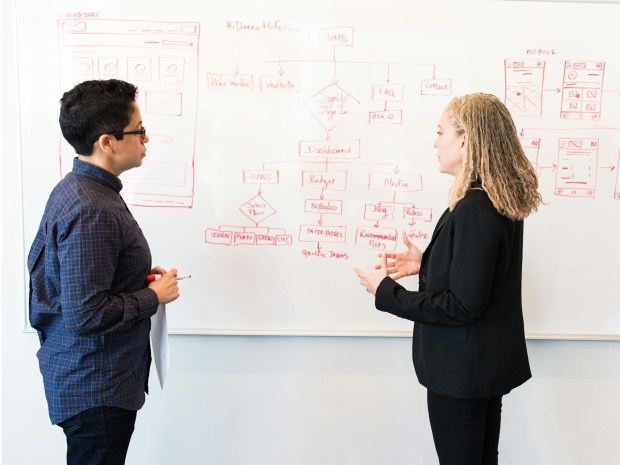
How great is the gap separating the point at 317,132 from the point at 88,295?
1.11 meters

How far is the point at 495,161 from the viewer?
1.40 metres

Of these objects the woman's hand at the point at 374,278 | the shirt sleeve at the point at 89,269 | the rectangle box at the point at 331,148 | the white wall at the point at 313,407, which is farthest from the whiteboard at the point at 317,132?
the shirt sleeve at the point at 89,269

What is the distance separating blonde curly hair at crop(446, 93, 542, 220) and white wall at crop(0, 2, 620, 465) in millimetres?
982

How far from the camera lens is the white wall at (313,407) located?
86.6 inches

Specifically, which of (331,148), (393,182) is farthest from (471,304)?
(331,148)

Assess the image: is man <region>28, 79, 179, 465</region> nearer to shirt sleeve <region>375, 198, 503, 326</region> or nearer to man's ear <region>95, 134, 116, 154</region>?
man's ear <region>95, 134, 116, 154</region>

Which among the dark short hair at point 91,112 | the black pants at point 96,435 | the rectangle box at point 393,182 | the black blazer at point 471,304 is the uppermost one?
the dark short hair at point 91,112

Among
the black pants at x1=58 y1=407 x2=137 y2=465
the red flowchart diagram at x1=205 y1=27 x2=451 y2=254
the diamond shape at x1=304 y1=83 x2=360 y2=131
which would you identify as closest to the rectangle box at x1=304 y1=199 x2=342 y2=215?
the red flowchart diagram at x1=205 y1=27 x2=451 y2=254

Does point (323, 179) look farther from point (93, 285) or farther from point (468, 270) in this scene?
point (93, 285)

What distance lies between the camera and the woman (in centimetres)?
138

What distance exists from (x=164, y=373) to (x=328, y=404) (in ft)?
2.61

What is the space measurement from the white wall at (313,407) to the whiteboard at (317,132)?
0.14m

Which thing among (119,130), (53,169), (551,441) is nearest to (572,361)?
(551,441)

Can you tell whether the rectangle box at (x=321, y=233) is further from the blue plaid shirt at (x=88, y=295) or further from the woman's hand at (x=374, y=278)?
the blue plaid shirt at (x=88, y=295)
